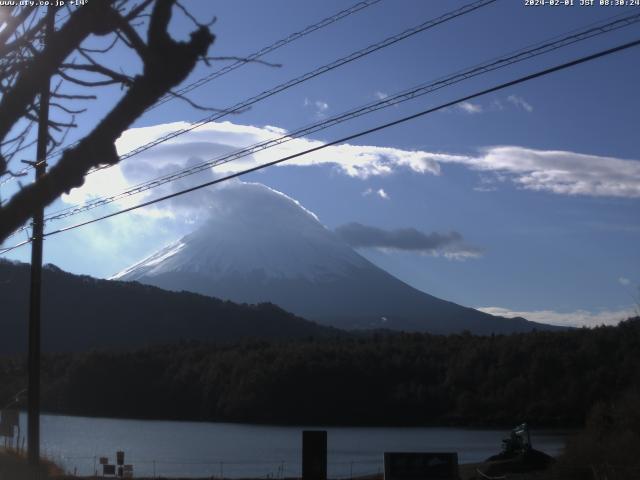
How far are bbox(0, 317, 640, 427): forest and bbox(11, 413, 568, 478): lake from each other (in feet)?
8.47

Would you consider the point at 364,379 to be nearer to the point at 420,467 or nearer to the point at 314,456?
the point at 420,467

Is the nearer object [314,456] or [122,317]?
[314,456]

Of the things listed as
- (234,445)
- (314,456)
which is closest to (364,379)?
(234,445)

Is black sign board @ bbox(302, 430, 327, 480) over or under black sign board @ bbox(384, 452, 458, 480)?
over

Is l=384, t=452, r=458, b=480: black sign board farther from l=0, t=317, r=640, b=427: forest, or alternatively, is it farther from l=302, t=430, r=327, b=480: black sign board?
l=0, t=317, r=640, b=427: forest

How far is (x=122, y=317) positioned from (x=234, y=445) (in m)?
59.2

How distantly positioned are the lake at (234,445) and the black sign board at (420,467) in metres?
16.0

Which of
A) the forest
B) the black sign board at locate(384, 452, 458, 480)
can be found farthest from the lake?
the black sign board at locate(384, 452, 458, 480)

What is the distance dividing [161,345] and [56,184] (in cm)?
9151

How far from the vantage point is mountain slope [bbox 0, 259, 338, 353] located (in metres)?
89.1

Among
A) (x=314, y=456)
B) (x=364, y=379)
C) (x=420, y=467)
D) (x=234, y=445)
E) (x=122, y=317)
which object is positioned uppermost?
A: (x=122, y=317)

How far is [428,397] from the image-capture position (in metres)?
72.1

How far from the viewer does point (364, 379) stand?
7531cm

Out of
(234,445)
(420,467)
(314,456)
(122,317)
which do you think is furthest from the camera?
(122,317)
